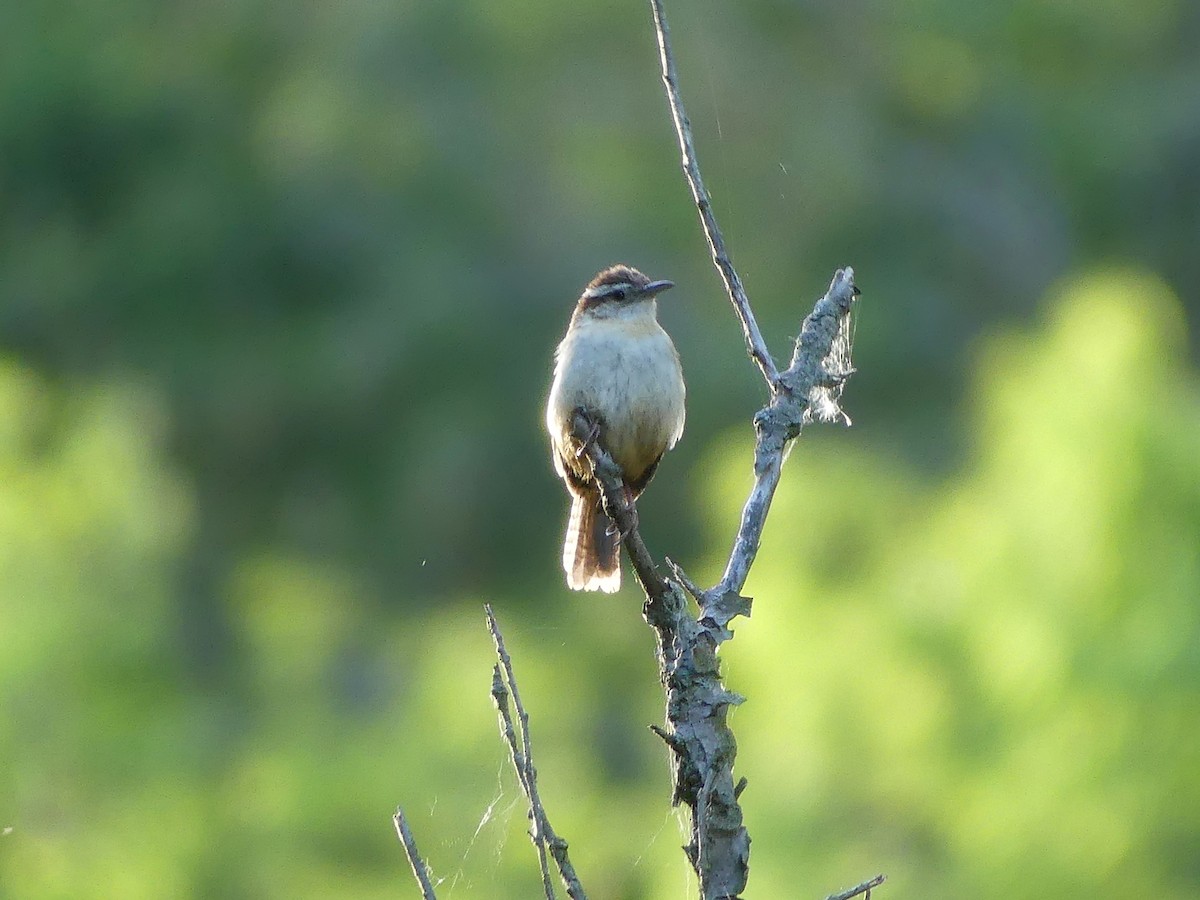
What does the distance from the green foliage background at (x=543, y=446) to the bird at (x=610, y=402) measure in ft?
1.01

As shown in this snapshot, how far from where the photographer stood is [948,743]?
4.94 metres

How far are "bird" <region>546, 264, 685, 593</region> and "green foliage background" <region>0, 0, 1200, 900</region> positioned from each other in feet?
1.01

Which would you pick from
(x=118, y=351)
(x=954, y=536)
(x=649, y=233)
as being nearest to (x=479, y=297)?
(x=649, y=233)

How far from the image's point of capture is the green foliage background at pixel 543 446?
4980 mm

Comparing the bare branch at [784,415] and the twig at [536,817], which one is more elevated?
the bare branch at [784,415]

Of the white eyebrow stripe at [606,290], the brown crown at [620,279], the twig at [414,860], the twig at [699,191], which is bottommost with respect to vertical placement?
the twig at [414,860]

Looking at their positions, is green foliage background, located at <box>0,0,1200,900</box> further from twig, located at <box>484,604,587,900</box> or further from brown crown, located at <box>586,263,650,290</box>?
twig, located at <box>484,604,587,900</box>

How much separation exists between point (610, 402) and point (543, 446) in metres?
8.98

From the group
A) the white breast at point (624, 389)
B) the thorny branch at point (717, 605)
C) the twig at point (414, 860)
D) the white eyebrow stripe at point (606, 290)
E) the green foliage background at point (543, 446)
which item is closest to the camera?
the twig at point (414, 860)

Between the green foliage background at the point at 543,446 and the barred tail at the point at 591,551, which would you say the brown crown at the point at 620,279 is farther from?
the green foliage background at the point at 543,446

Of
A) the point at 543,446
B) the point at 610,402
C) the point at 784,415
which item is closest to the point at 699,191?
the point at 784,415

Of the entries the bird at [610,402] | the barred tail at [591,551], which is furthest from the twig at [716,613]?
the barred tail at [591,551]

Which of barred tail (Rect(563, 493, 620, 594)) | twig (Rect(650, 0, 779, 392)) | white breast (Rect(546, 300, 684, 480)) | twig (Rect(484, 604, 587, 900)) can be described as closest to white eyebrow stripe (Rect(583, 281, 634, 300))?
white breast (Rect(546, 300, 684, 480))

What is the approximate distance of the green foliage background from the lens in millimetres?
4980
